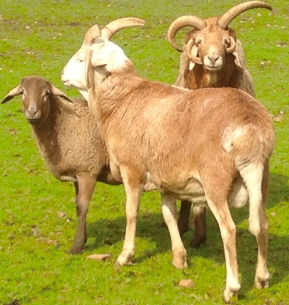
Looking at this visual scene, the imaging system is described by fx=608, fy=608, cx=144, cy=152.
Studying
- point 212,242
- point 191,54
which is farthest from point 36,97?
point 212,242

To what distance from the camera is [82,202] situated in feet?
28.2

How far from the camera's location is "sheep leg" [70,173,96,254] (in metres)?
8.44

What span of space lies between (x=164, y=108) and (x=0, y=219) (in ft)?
12.2

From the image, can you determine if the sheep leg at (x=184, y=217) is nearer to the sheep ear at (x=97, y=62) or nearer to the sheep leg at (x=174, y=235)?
the sheep leg at (x=174, y=235)

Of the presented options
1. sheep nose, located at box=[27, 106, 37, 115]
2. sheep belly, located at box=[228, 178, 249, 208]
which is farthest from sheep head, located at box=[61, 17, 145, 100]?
sheep belly, located at box=[228, 178, 249, 208]

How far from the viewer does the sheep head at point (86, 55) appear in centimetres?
799

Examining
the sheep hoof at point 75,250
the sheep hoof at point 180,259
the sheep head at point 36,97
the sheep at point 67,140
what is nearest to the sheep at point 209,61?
the sheep hoof at point 180,259

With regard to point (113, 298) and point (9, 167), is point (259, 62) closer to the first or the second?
point (9, 167)

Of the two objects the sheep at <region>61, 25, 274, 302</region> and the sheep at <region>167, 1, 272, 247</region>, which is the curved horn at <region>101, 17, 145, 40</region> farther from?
the sheep at <region>167, 1, 272, 247</region>

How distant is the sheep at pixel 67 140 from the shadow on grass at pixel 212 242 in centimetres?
78

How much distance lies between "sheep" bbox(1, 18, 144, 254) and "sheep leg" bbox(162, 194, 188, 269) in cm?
120

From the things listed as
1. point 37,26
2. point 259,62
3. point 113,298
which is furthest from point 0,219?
point 37,26

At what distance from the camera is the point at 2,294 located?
23.0ft

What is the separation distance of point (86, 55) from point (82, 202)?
6.84ft
